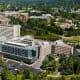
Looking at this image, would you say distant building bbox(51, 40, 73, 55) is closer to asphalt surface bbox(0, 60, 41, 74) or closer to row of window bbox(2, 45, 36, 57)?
row of window bbox(2, 45, 36, 57)

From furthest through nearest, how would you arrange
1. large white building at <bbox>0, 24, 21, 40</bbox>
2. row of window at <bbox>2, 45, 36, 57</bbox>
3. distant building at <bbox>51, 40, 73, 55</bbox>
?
large white building at <bbox>0, 24, 21, 40</bbox>, distant building at <bbox>51, 40, 73, 55</bbox>, row of window at <bbox>2, 45, 36, 57</bbox>

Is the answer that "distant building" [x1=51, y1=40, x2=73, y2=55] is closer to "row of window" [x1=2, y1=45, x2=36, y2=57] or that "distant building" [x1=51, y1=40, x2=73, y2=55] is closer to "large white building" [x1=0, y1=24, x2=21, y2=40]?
"row of window" [x1=2, y1=45, x2=36, y2=57]

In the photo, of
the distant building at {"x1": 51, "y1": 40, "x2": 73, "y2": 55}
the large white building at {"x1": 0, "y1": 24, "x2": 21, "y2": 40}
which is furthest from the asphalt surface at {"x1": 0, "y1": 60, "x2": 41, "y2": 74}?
the large white building at {"x1": 0, "y1": 24, "x2": 21, "y2": 40}

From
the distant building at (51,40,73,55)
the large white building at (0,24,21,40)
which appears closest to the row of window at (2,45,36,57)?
the distant building at (51,40,73,55)

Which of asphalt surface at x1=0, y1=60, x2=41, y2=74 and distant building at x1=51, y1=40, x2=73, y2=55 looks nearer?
asphalt surface at x1=0, y1=60, x2=41, y2=74

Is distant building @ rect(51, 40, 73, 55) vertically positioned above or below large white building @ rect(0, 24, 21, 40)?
below

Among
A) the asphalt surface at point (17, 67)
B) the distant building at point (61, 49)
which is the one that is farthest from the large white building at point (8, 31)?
the asphalt surface at point (17, 67)

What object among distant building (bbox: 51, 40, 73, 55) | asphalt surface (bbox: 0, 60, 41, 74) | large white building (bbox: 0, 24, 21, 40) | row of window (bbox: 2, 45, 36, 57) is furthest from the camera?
large white building (bbox: 0, 24, 21, 40)

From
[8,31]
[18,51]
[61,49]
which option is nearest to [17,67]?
[18,51]

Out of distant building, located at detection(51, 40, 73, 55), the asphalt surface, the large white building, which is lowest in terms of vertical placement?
the asphalt surface

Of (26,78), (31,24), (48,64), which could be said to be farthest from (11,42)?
(31,24)

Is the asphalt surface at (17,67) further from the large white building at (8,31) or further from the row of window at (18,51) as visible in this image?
the large white building at (8,31)
